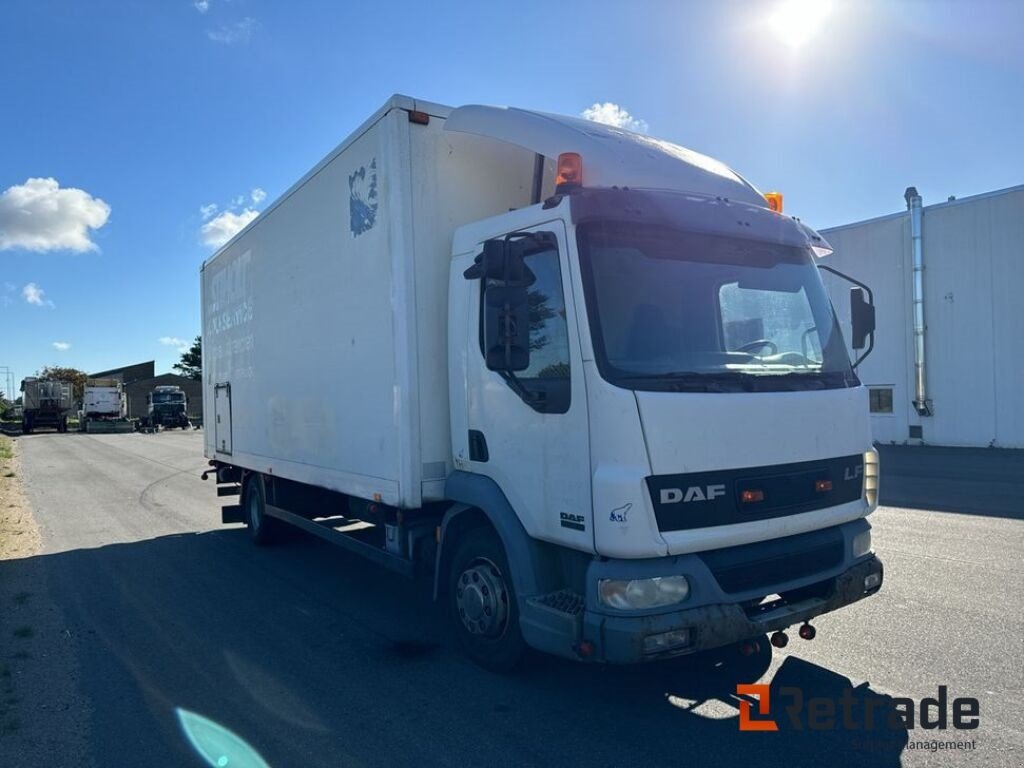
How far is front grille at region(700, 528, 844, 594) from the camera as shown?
3.81 m

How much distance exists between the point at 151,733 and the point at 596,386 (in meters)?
3.09

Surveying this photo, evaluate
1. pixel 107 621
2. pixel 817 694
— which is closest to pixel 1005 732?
pixel 817 694

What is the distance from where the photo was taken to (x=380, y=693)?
442cm

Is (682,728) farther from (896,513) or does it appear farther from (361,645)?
(896,513)

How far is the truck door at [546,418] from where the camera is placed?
12.6 ft

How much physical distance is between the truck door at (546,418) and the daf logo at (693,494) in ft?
1.33

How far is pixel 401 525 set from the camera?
531 cm

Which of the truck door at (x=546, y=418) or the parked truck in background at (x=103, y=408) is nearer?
the truck door at (x=546, y=418)

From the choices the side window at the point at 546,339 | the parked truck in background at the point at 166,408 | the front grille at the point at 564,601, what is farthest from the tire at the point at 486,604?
the parked truck in background at the point at 166,408

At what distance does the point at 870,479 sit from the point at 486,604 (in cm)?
251

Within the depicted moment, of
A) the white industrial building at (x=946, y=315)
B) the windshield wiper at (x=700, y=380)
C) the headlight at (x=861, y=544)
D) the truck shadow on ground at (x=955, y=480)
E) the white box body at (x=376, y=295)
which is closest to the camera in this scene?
the windshield wiper at (x=700, y=380)

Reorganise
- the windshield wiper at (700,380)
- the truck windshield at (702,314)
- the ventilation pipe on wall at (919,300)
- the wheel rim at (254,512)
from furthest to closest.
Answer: the ventilation pipe on wall at (919,300), the wheel rim at (254,512), the truck windshield at (702,314), the windshield wiper at (700,380)

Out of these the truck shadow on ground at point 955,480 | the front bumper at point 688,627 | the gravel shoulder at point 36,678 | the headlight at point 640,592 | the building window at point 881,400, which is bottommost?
the truck shadow on ground at point 955,480

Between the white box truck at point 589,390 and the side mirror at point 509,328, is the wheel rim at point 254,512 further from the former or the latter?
the side mirror at point 509,328
